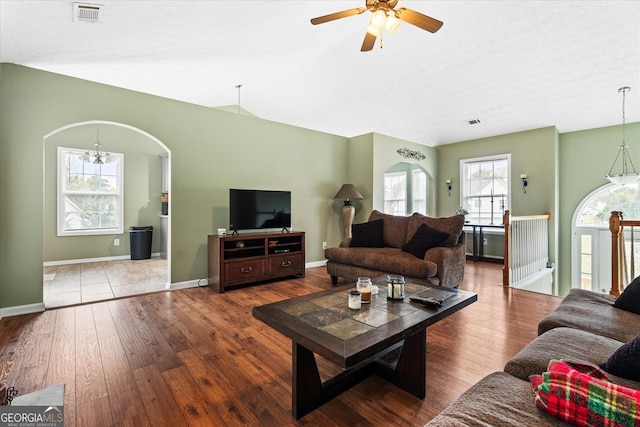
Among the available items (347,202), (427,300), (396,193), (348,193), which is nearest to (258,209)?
(348,193)

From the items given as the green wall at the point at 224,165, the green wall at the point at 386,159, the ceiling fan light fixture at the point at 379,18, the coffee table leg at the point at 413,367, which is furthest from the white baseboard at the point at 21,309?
the green wall at the point at 386,159

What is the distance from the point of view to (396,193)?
8.02m

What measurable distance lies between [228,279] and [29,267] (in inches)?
80.4

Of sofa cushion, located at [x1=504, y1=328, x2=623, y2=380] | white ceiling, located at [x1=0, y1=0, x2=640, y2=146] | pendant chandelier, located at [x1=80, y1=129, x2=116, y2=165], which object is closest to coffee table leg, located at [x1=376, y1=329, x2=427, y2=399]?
sofa cushion, located at [x1=504, y1=328, x2=623, y2=380]

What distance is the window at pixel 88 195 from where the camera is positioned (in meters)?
5.72

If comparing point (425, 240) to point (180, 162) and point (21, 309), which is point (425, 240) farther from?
point (21, 309)

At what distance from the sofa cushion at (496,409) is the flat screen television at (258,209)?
362 centimetres

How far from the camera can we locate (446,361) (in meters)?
2.13

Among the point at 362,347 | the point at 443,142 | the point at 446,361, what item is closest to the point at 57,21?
the point at 362,347

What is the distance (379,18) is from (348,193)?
3.45m

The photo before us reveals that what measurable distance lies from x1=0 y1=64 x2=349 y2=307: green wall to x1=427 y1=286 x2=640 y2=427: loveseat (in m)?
3.91

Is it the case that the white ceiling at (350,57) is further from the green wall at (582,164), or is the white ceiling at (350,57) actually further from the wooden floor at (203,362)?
the wooden floor at (203,362)

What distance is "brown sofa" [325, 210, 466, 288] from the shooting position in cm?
339
